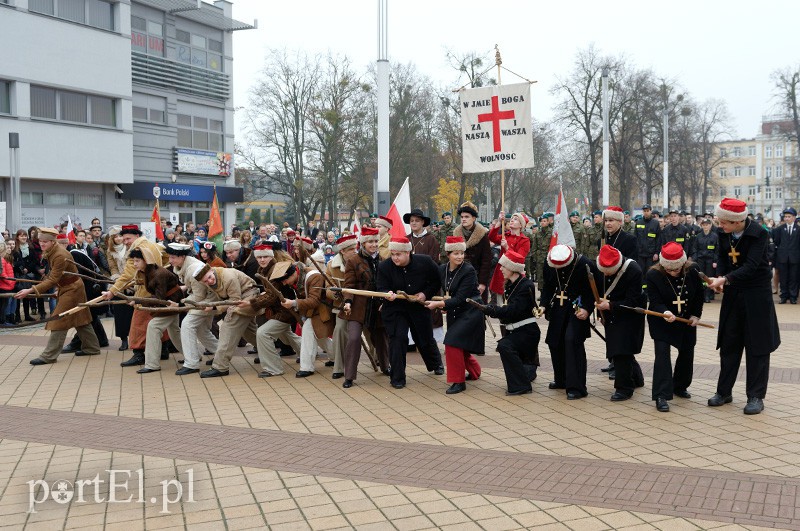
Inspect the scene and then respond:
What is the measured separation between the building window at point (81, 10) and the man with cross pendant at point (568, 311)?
26.9 metres

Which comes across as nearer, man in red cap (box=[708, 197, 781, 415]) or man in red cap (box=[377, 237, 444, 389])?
man in red cap (box=[708, 197, 781, 415])

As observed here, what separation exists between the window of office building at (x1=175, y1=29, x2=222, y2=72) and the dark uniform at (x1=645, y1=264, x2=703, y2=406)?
108 feet

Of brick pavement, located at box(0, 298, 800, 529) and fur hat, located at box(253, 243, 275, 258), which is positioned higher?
→ fur hat, located at box(253, 243, 275, 258)

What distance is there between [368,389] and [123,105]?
2731 centimetres

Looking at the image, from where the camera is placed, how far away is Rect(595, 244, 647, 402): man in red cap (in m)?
8.22

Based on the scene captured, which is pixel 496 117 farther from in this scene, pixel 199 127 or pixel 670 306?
pixel 199 127

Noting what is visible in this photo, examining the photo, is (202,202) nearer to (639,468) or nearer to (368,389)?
(368,389)

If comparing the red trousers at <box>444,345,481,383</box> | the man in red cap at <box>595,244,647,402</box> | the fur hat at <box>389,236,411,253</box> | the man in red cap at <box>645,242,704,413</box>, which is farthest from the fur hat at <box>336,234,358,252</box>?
the man in red cap at <box>645,242,704,413</box>

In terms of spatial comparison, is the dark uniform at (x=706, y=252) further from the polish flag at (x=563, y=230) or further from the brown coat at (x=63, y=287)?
the brown coat at (x=63, y=287)

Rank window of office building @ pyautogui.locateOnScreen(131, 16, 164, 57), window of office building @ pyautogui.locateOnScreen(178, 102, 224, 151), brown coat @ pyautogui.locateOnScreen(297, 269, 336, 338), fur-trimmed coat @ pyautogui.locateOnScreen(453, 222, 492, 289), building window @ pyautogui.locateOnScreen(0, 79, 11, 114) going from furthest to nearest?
window of office building @ pyautogui.locateOnScreen(178, 102, 224, 151) < window of office building @ pyautogui.locateOnScreen(131, 16, 164, 57) < building window @ pyautogui.locateOnScreen(0, 79, 11, 114) < fur-trimmed coat @ pyautogui.locateOnScreen(453, 222, 492, 289) < brown coat @ pyautogui.locateOnScreen(297, 269, 336, 338)

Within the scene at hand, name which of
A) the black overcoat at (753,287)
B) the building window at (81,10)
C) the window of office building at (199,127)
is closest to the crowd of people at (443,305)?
the black overcoat at (753,287)

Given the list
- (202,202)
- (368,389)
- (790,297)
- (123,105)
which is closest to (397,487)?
(368,389)

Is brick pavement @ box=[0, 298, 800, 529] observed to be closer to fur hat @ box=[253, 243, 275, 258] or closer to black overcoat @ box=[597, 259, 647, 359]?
black overcoat @ box=[597, 259, 647, 359]
